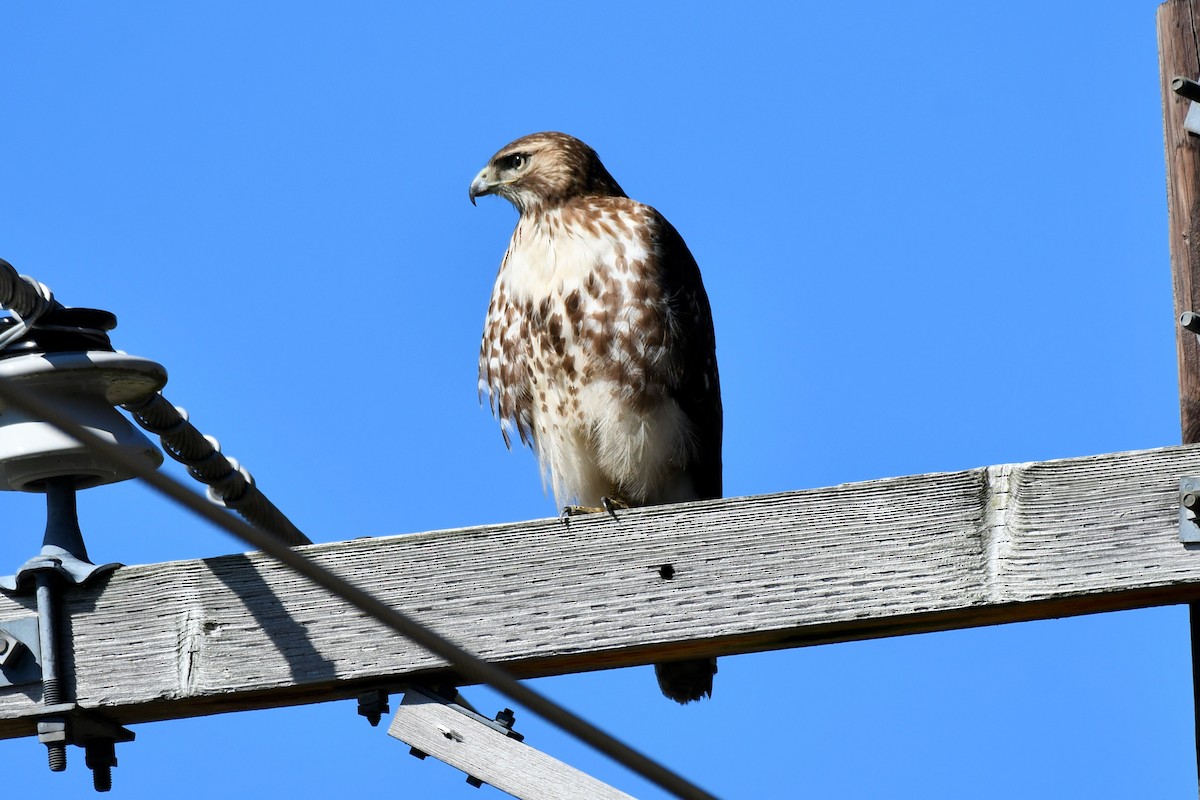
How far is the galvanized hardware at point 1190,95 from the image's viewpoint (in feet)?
9.55

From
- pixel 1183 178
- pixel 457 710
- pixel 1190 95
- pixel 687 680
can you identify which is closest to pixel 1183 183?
pixel 1183 178

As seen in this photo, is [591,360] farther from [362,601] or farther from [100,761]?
[362,601]

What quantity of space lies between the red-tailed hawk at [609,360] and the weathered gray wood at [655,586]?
4.81 feet

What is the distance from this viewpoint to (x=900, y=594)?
2682 millimetres

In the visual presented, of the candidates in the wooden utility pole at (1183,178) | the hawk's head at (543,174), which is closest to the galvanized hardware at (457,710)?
the wooden utility pole at (1183,178)

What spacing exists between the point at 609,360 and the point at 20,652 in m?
1.96

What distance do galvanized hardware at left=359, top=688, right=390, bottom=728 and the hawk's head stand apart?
261cm

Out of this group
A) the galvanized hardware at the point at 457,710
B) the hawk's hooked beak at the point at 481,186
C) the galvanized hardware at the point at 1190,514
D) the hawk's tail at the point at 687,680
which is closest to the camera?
the galvanized hardware at the point at 1190,514

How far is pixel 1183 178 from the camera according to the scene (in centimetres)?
294

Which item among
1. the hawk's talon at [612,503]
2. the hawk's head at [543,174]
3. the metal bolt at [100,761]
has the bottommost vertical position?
the metal bolt at [100,761]

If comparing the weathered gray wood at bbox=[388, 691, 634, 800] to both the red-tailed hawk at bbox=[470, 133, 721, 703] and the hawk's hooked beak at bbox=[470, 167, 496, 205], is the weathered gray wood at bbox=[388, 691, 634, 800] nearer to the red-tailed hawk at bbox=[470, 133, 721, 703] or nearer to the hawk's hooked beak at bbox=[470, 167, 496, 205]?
the red-tailed hawk at bbox=[470, 133, 721, 703]

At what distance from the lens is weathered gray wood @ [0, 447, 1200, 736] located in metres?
2.65

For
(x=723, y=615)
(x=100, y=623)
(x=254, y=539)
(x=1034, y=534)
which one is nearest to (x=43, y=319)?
(x=100, y=623)

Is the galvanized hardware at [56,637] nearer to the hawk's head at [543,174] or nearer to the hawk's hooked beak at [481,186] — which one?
the hawk's head at [543,174]
